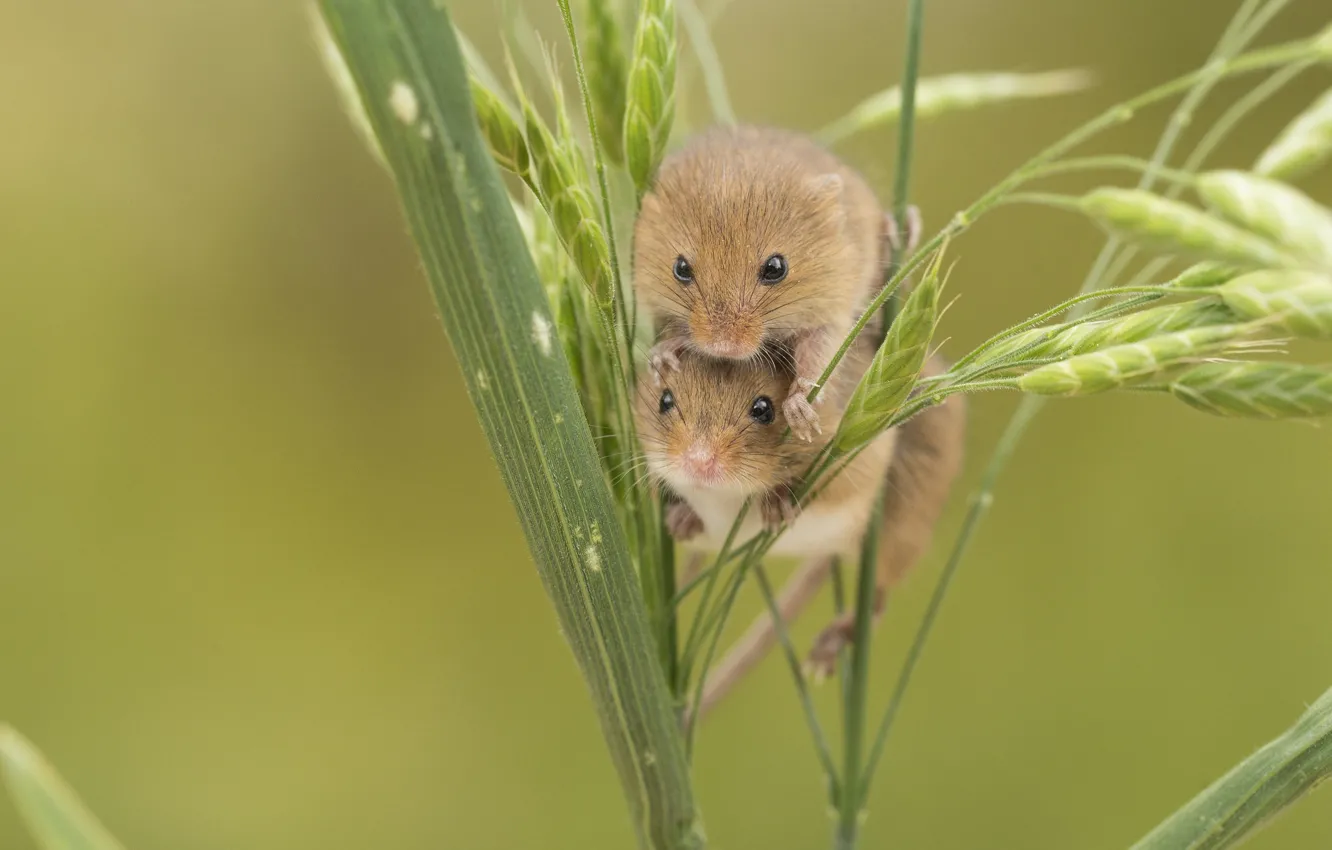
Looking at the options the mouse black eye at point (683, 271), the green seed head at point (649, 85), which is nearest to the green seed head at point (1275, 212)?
the green seed head at point (649, 85)

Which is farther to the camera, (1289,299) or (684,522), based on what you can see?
(684,522)

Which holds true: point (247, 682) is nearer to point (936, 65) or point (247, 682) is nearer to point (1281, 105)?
point (936, 65)

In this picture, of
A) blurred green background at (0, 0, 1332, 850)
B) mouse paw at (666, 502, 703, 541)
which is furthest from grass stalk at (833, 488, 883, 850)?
blurred green background at (0, 0, 1332, 850)

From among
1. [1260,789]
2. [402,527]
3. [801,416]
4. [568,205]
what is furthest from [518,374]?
[402,527]

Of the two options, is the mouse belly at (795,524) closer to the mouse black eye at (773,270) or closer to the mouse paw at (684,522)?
the mouse paw at (684,522)

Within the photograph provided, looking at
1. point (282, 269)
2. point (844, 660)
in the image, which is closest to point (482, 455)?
point (282, 269)

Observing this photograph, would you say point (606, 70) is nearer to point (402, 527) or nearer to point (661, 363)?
point (661, 363)
